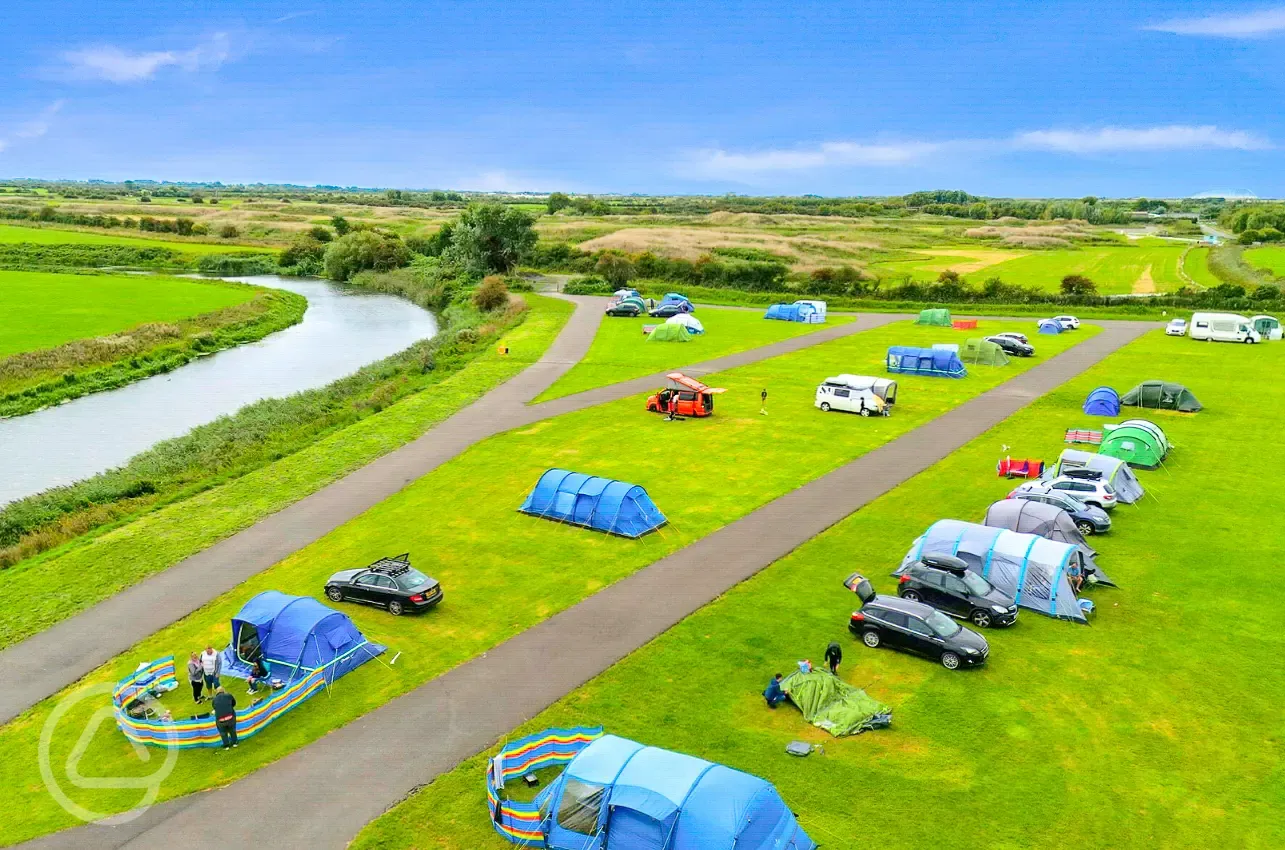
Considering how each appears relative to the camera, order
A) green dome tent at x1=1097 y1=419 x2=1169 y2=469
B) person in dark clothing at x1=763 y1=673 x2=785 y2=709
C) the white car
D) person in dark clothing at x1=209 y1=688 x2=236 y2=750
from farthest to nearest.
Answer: green dome tent at x1=1097 y1=419 x2=1169 y2=469
the white car
person in dark clothing at x1=763 y1=673 x2=785 y2=709
person in dark clothing at x1=209 y1=688 x2=236 y2=750

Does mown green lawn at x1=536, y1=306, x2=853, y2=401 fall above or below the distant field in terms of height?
below

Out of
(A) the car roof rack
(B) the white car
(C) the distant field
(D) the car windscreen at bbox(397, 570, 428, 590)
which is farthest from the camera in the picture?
(C) the distant field

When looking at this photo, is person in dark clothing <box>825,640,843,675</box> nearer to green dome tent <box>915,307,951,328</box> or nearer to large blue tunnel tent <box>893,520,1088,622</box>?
large blue tunnel tent <box>893,520,1088,622</box>

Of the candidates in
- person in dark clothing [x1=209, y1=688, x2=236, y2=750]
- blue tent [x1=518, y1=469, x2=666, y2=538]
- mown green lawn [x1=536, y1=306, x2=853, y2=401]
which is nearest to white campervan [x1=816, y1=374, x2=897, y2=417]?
mown green lawn [x1=536, y1=306, x2=853, y2=401]

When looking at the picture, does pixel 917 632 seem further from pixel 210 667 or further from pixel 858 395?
pixel 858 395

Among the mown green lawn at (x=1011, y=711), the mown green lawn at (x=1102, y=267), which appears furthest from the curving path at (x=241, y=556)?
the mown green lawn at (x=1102, y=267)

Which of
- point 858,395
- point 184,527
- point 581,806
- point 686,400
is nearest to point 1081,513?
point 858,395

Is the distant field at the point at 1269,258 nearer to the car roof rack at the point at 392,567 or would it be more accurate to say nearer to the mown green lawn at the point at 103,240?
the car roof rack at the point at 392,567
